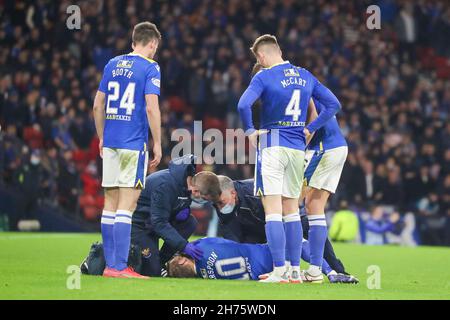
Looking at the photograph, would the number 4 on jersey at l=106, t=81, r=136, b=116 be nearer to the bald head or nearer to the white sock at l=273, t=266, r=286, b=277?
the bald head

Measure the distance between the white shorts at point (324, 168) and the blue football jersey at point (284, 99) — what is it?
385 mm

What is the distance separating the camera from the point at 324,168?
30.7ft

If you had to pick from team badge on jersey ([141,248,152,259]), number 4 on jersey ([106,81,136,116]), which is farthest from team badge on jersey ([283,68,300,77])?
team badge on jersey ([141,248,152,259])

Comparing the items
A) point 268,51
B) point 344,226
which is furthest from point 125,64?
point 344,226

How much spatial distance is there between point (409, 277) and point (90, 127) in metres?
11.0

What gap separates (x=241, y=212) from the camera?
9727mm

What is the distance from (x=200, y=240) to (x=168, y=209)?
1.54 ft

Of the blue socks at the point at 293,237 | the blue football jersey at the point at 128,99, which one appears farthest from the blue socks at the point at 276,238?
the blue football jersey at the point at 128,99

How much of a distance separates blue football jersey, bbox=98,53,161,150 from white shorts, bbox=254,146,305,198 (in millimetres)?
1188

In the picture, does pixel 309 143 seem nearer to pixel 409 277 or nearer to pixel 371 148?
pixel 409 277

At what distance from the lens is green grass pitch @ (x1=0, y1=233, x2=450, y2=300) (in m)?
7.54

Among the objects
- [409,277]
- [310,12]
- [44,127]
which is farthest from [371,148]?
[409,277]

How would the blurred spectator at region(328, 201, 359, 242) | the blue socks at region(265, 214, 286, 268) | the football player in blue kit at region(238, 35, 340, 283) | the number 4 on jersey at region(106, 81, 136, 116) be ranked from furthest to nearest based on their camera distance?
the blurred spectator at region(328, 201, 359, 242)
the number 4 on jersey at region(106, 81, 136, 116)
the football player in blue kit at region(238, 35, 340, 283)
the blue socks at region(265, 214, 286, 268)

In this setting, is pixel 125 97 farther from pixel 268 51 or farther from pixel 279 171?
pixel 279 171
